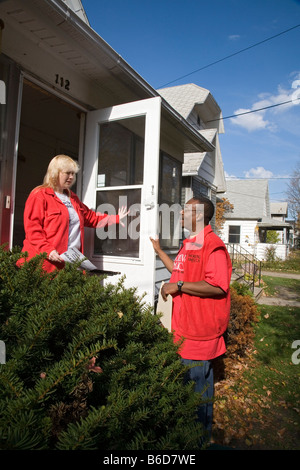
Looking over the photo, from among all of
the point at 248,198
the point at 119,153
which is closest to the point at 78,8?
the point at 119,153

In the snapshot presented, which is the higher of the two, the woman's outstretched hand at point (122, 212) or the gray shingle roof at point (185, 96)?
the gray shingle roof at point (185, 96)

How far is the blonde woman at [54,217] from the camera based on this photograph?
253 centimetres

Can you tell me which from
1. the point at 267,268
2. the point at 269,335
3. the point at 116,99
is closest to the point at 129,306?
the point at 116,99

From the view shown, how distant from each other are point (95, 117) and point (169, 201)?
9.63 feet

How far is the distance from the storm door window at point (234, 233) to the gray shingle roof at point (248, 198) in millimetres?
848

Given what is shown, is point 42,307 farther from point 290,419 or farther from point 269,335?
point 269,335

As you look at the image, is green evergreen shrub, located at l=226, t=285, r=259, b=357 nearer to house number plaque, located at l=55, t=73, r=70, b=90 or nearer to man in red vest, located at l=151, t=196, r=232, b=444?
man in red vest, located at l=151, t=196, r=232, b=444

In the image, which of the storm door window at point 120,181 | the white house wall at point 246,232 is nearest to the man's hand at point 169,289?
the storm door window at point 120,181

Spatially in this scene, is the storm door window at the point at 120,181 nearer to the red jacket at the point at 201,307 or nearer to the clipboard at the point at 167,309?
the clipboard at the point at 167,309

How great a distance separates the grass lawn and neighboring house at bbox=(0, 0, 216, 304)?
5.38ft

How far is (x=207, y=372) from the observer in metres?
2.38

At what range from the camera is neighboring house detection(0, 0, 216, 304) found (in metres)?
2.84

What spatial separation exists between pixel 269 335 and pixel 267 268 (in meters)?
13.7

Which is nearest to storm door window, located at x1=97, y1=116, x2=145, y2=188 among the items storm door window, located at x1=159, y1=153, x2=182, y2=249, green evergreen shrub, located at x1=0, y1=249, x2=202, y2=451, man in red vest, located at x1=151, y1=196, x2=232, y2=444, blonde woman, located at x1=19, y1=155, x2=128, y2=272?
blonde woman, located at x1=19, y1=155, x2=128, y2=272
